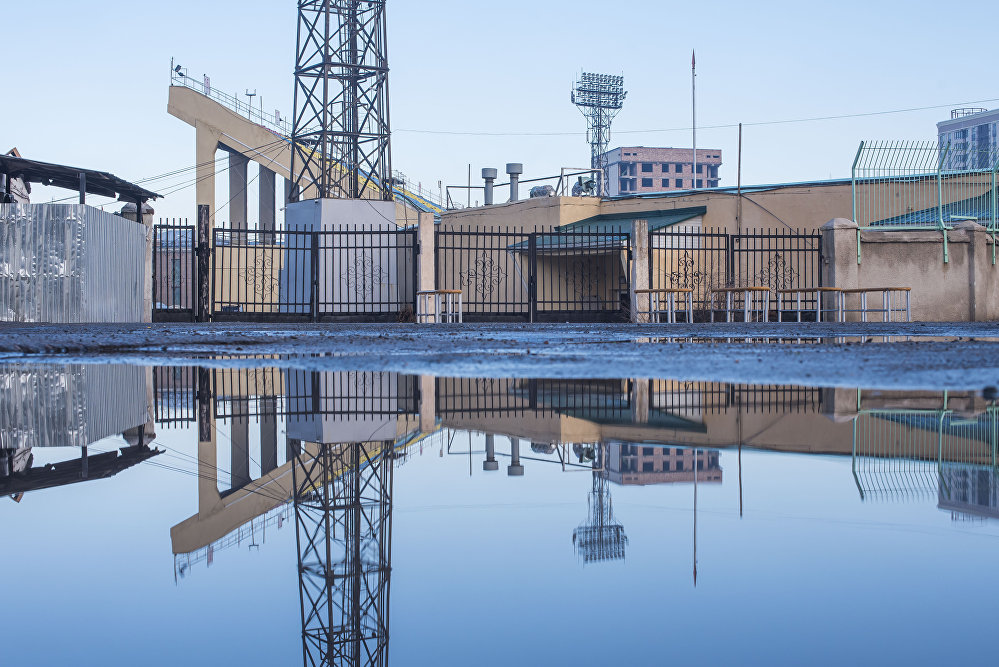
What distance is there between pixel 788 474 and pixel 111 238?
16.1m

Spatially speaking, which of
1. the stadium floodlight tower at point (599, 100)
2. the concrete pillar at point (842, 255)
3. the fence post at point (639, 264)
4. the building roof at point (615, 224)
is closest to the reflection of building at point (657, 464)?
the fence post at point (639, 264)

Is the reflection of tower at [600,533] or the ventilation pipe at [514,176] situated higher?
the ventilation pipe at [514,176]

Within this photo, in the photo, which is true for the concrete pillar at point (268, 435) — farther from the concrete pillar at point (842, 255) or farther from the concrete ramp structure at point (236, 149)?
the concrete ramp structure at point (236, 149)

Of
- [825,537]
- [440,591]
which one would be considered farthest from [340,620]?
[825,537]

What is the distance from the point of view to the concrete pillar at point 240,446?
89.8 inches

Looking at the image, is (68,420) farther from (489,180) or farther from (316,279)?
(489,180)

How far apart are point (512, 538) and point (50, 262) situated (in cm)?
1479

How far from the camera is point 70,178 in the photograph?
18.3 metres

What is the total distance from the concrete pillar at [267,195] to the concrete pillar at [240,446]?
3850 centimetres

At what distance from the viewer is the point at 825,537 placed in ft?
5.49

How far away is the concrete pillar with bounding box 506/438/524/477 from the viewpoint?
234cm

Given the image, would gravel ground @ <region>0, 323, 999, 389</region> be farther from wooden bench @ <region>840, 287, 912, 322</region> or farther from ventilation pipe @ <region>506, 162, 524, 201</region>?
ventilation pipe @ <region>506, 162, 524, 201</region>

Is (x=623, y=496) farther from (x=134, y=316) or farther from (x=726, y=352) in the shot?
(x=134, y=316)

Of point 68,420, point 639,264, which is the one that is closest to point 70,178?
point 639,264
